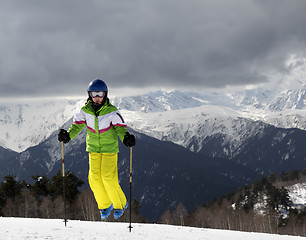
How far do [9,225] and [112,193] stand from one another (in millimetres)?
3967

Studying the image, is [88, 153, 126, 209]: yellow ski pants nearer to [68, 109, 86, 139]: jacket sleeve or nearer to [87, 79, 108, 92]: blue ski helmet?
[68, 109, 86, 139]: jacket sleeve

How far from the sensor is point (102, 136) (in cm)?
1153

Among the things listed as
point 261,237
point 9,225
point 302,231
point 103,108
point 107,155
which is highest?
point 103,108

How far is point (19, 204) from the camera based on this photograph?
51594 millimetres

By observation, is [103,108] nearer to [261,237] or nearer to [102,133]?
[102,133]

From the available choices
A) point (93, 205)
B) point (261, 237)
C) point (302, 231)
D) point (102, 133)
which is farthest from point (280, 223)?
point (102, 133)

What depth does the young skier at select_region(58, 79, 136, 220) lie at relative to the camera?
11.4 metres

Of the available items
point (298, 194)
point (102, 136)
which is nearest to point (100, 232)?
point (102, 136)

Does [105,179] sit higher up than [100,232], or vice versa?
[105,179]

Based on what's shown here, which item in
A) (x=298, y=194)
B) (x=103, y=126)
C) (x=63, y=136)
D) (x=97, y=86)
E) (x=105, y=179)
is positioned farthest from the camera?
(x=298, y=194)

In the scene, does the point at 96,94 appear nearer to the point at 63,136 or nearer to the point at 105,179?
the point at 63,136

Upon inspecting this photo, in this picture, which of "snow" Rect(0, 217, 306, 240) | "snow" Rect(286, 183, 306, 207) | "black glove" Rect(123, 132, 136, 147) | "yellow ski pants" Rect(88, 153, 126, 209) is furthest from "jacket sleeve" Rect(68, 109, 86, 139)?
"snow" Rect(286, 183, 306, 207)

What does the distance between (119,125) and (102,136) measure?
651 mm

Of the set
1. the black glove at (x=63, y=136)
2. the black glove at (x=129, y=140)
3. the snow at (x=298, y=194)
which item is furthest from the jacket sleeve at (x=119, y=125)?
the snow at (x=298, y=194)
